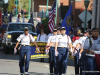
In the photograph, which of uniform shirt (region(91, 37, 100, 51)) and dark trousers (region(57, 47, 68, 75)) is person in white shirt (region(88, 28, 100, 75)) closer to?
uniform shirt (region(91, 37, 100, 51))

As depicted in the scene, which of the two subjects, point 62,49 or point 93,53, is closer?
point 93,53

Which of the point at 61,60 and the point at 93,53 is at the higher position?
the point at 93,53

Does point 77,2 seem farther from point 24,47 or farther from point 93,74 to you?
point 93,74

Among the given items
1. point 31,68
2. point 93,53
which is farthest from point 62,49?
point 31,68

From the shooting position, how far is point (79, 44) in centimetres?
1057

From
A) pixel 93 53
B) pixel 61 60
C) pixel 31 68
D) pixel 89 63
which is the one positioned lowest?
pixel 31 68

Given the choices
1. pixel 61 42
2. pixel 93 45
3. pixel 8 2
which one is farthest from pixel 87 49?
pixel 8 2

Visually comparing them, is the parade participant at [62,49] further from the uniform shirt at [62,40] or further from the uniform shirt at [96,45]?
the uniform shirt at [96,45]

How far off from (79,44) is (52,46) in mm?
1471

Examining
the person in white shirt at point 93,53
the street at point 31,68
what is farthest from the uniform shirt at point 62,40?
the person in white shirt at point 93,53

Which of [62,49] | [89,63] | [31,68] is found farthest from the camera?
[31,68]

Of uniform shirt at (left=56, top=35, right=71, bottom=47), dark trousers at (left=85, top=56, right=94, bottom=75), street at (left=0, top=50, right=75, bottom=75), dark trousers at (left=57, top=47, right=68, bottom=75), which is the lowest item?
street at (left=0, top=50, right=75, bottom=75)

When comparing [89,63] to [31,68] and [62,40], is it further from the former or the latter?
[31,68]

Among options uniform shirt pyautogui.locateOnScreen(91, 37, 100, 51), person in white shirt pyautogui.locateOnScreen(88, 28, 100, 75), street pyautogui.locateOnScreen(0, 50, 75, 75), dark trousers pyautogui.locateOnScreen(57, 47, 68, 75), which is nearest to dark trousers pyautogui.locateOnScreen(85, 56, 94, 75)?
person in white shirt pyautogui.locateOnScreen(88, 28, 100, 75)
